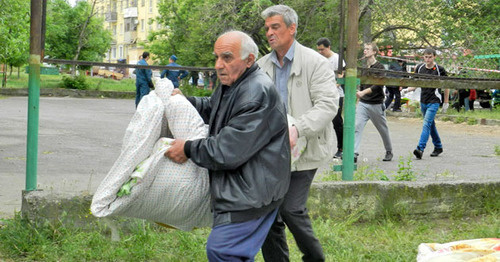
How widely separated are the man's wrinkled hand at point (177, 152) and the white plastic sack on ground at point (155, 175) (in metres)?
0.04

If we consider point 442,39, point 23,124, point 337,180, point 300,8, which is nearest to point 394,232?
point 337,180

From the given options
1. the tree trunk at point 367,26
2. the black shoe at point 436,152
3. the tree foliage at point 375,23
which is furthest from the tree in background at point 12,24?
the tree trunk at point 367,26

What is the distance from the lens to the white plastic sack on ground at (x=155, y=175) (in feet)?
12.2

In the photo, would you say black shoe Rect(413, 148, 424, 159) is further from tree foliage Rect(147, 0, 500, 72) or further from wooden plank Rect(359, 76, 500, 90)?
tree foliage Rect(147, 0, 500, 72)

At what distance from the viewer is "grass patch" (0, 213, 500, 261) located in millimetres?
5312

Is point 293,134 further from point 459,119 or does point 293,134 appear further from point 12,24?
point 459,119

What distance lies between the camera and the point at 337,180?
705 cm

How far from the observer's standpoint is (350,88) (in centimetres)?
674

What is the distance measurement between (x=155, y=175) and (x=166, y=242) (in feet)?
6.54

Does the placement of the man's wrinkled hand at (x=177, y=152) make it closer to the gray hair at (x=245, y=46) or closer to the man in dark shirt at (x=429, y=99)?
the gray hair at (x=245, y=46)

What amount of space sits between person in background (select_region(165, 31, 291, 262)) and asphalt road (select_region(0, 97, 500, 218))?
8.67 feet

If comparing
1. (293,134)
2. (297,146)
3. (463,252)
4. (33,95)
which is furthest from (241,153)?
(33,95)

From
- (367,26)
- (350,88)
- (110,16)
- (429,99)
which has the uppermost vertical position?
(367,26)

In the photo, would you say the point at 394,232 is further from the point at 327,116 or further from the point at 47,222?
→ the point at 47,222
